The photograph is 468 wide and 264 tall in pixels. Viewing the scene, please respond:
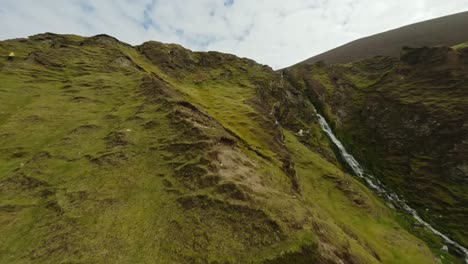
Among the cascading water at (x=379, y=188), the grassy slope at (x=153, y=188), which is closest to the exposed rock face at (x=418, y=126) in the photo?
the cascading water at (x=379, y=188)

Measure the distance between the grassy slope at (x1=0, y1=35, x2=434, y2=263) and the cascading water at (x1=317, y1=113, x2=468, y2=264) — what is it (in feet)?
17.1

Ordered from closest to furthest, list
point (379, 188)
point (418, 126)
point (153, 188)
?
1. point (153, 188)
2. point (379, 188)
3. point (418, 126)

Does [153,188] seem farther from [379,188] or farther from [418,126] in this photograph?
[418,126]

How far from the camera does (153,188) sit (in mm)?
22656

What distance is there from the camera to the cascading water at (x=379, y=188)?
42700mm

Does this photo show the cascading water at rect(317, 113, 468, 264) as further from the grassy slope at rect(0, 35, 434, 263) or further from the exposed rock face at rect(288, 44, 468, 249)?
the grassy slope at rect(0, 35, 434, 263)

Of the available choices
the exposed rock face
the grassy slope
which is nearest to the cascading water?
the exposed rock face

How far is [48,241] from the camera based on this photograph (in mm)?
17016

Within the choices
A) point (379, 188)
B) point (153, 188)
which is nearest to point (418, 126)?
point (379, 188)

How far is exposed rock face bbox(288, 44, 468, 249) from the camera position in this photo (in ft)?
167

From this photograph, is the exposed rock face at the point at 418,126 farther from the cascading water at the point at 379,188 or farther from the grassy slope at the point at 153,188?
the grassy slope at the point at 153,188

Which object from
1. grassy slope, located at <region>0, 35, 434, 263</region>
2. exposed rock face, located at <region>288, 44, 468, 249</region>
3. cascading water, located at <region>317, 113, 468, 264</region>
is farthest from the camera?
exposed rock face, located at <region>288, 44, 468, 249</region>

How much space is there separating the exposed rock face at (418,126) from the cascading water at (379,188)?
5.08 ft

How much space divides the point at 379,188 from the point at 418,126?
1913cm
